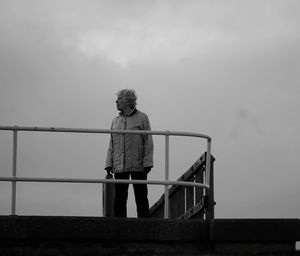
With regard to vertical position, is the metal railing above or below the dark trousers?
above

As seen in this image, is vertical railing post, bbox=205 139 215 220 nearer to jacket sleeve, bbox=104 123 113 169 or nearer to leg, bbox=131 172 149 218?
leg, bbox=131 172 149 218

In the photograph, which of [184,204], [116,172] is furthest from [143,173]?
[184,204]

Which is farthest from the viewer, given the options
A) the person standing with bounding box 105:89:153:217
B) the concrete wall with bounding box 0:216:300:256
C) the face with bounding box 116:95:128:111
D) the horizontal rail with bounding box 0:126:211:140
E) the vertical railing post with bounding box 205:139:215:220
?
the face with bounding box 116:95:128:111

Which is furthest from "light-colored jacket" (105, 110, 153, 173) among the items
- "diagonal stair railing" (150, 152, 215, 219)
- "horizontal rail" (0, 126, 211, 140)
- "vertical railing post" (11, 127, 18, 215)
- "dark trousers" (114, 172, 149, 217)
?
"vertical railing post" (11, 127, 18, 215)

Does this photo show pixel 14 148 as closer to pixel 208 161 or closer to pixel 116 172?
pixel 116 172

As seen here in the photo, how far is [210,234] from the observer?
1139cm

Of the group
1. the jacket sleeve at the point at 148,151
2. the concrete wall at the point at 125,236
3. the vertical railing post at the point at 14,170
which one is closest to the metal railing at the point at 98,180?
the vertical railing post at the point at 14,170

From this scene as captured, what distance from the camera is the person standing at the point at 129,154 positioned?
1233cm

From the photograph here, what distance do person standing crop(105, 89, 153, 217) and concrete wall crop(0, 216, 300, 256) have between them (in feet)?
3.23

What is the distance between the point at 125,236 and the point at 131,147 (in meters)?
1.46

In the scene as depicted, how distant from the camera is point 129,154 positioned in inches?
490

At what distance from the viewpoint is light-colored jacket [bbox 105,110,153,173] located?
490 inches

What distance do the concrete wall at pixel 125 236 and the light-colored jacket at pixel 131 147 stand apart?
121cm

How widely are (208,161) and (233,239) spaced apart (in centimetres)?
126
